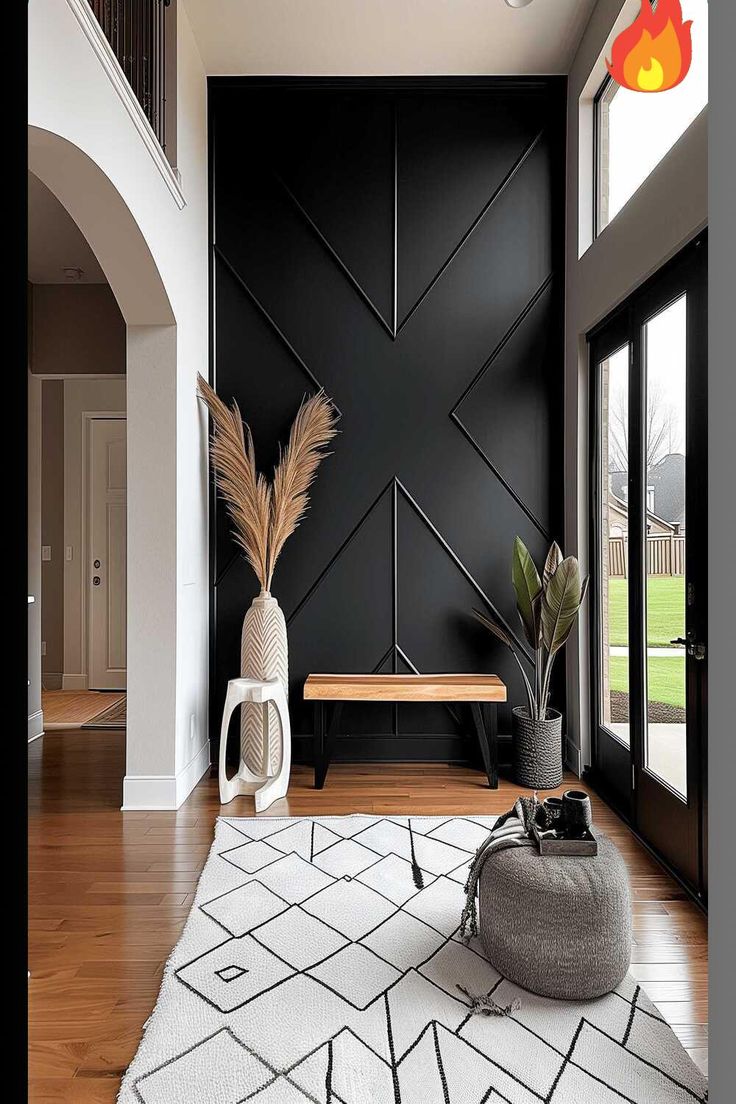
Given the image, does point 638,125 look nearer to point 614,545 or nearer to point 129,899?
point 614,545

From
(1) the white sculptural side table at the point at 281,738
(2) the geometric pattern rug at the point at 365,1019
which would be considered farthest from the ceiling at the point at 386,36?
(2) the geometric pattern rug at the point at 365,1019

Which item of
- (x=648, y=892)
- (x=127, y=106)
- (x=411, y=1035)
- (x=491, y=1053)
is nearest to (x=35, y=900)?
(x=411, y=1035)

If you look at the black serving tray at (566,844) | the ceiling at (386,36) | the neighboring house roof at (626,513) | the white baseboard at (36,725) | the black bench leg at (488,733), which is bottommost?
the white baseboard at (36,725)

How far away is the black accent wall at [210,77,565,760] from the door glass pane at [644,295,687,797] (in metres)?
1.28

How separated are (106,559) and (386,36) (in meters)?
4.26

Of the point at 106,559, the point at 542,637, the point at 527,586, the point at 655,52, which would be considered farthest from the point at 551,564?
the point at 106,559

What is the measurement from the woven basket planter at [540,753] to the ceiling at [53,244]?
3.40 meters

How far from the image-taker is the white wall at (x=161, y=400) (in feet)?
9.96

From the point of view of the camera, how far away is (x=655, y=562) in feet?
10.2

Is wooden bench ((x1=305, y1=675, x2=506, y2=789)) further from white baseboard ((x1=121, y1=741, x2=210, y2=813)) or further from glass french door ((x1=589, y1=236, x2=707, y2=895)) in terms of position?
white baseboard ((x1=121, y1=741, x2=210, y2=813))

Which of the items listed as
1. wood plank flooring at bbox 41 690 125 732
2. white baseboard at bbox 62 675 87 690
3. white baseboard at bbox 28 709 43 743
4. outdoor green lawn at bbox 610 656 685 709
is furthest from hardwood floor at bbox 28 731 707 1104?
white baseboard at bbox 62 675 87 690

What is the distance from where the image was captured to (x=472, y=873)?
90.7 inches

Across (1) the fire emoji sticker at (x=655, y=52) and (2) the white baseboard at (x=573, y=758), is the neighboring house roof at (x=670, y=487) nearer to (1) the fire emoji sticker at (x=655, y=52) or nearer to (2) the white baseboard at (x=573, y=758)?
(1) the fire emoji sticker at (x=655, y=52)
